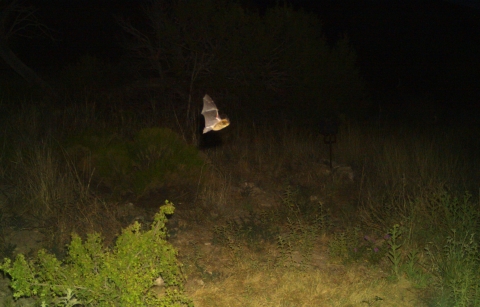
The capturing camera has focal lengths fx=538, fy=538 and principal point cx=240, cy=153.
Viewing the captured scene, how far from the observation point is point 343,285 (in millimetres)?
5008

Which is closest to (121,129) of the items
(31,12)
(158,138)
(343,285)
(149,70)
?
(158,138)

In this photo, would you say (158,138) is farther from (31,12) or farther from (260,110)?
(31,12)

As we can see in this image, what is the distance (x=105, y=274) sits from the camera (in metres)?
3.95

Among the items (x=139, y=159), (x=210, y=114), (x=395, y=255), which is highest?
(x=210, y=114)

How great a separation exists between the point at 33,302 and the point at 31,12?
371 inches

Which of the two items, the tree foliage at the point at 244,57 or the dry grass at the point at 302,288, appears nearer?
the dry grass at the point at 302,288

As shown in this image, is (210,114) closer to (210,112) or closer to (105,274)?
(210,112)

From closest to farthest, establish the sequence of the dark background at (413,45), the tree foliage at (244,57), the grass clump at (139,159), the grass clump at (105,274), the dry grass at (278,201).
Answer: the grass clump at (105,274) < the dry grass at (278,201) < the grass clump at (139,159) < the tree foliage at (244,57) < the dark background at (413,45)

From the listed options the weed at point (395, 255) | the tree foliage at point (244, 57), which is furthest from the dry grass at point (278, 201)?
the tree foliage at point (244, 57)

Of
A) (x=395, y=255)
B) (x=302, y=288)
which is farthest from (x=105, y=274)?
(x=395, y=255)

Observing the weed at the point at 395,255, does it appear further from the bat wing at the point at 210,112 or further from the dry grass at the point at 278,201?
the bat wing at the point at 210,112

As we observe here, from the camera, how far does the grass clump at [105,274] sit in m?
3.90

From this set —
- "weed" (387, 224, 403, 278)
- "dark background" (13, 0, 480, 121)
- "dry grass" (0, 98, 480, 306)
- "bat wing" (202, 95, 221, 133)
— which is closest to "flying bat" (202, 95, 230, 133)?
"bat wing" (202, 95, 221, 133)

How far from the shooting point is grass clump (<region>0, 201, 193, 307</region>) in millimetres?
3898
